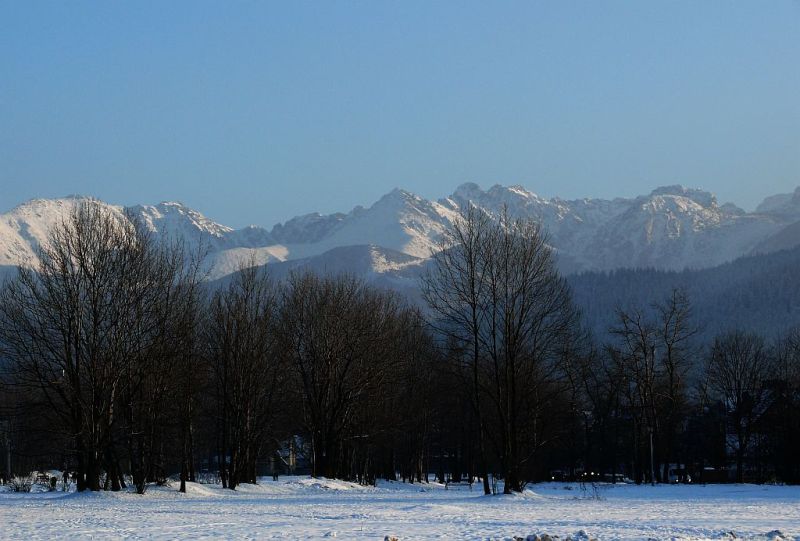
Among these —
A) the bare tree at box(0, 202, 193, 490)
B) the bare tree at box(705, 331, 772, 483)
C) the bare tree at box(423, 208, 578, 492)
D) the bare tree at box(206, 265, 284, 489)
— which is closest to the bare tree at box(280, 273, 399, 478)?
the bare tree at box(206, 265, 284, 489)

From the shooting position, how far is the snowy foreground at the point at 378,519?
2209 centimetres

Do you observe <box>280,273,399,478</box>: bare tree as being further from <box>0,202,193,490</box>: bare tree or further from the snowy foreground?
the snowy foreground

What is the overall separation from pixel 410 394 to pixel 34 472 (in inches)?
1326

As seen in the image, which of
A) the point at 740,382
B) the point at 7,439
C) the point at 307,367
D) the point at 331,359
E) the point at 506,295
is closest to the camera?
the point at 506,295

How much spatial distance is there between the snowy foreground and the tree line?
15.7 ft

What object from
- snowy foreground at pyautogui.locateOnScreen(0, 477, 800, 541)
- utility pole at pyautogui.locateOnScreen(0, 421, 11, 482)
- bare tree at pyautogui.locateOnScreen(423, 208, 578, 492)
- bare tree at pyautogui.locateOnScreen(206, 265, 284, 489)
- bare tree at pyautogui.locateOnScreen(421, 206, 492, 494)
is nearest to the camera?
snowy foreground at pyautogui.locateOnScreen(0, 477, 800, 541)

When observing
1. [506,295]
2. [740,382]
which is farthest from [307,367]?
[740,382]

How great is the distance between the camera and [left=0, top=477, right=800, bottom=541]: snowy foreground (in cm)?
2209

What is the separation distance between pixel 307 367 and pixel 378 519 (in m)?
33.0

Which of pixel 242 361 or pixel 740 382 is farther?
pixel 740 382

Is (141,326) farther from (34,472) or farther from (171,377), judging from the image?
(34,472)

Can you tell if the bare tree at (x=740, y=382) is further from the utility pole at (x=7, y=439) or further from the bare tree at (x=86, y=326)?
the utility pole at (x=7, y=439)

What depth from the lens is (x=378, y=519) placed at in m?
27.3

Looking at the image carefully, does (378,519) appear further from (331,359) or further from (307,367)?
(307,367)
